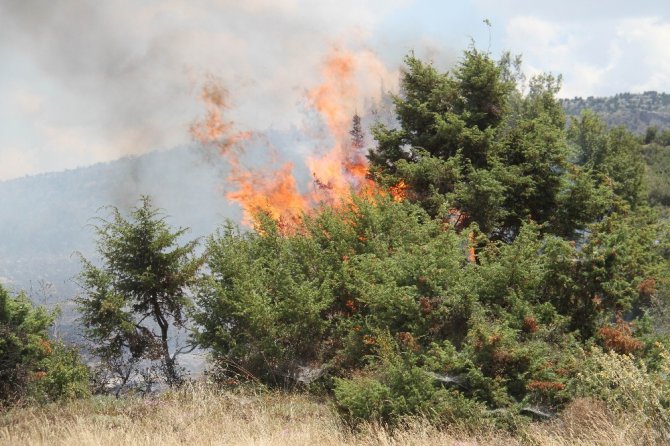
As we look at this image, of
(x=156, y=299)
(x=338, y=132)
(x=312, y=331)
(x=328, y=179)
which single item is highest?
(x=338, y=132)

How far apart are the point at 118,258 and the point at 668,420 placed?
17028 mm

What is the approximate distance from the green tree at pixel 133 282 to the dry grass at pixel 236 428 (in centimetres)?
749

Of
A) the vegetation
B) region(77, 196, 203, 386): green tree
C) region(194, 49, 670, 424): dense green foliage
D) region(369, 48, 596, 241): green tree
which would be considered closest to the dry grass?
the vegetation

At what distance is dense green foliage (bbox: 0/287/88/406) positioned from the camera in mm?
16703

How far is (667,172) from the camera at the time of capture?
69.0 meters

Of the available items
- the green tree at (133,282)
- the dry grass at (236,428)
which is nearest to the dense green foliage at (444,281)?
the dry grass at (236,428)

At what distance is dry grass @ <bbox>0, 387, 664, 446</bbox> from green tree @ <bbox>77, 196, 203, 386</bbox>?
7.49 metres

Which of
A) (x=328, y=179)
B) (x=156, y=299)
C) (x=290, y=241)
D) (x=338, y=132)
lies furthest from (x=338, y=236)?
(x=338, y=132)

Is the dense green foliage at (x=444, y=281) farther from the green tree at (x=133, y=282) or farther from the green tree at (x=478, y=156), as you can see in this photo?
the green tree at (x=133, y=282)

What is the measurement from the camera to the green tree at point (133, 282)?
727 inches

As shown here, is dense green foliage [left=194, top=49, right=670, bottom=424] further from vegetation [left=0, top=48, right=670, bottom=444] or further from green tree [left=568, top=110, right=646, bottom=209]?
green tree [left=568, top=110, right=646, bottom=209]

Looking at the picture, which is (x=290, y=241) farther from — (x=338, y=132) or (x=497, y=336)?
(x=338, y=132)

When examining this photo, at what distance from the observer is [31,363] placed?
19.1 m

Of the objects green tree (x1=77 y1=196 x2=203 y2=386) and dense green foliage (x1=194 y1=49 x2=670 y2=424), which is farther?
green tree (x1=77 y1=196 x2=203 y2=386)
